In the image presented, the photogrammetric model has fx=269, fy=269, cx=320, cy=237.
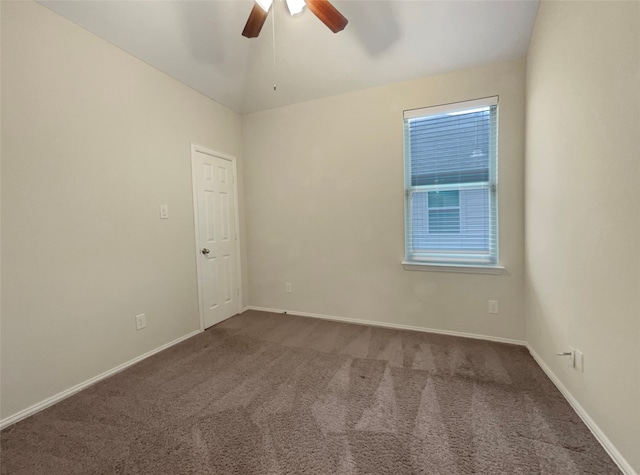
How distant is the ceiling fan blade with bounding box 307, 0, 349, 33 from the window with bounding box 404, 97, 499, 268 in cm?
126

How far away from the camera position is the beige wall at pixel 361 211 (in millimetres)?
2475

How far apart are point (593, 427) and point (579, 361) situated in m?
0.33

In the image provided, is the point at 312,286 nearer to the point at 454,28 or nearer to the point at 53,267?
the point at 53,267

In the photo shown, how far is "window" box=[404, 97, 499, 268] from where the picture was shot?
8.37 ft

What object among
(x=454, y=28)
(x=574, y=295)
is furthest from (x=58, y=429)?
(x=454, y=28)

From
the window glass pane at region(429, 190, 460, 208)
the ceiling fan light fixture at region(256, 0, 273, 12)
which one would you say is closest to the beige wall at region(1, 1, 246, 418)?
the ceiling fan light fixture at region(256, 0, 273, 12)

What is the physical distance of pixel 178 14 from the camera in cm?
219

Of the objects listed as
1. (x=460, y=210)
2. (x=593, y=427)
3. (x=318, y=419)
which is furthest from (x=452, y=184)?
(x=318, y=419)

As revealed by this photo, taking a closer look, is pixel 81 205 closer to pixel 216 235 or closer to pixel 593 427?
pixel 216 235

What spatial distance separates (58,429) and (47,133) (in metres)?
1.84

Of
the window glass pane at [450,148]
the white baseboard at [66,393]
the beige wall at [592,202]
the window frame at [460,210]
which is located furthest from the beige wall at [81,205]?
the beige wall at [592,202]

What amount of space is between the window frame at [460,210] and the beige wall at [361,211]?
6 centimetres

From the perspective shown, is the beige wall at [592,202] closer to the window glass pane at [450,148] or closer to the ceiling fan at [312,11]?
the window glass pane at [450,148]

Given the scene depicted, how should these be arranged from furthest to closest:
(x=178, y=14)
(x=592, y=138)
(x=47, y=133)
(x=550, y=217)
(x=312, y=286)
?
(x=312, y=286)
(x=178, y=14)
(x=550, y=217)
(x=47, y=133)
(x=592, y=138)
